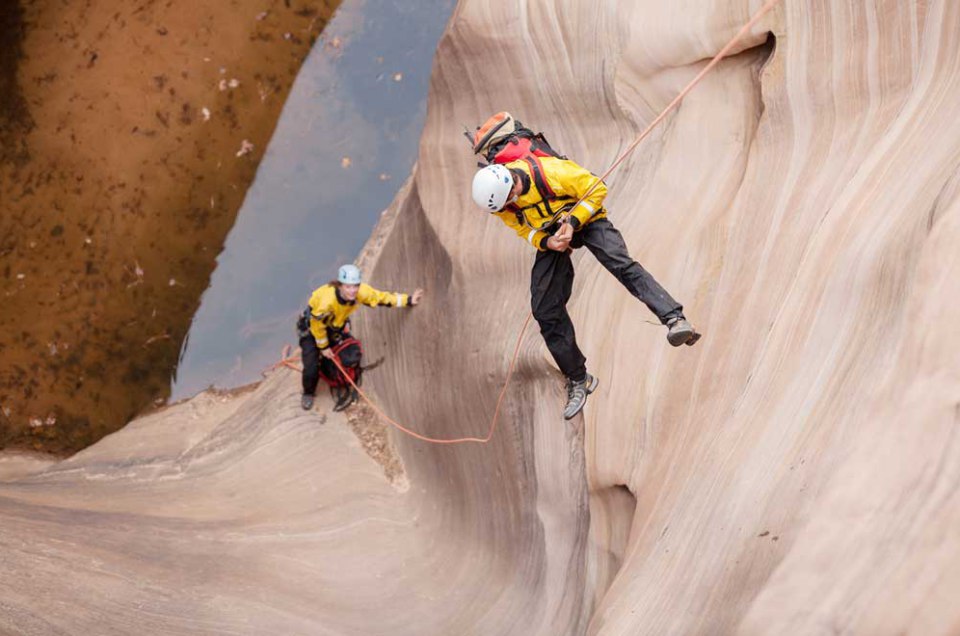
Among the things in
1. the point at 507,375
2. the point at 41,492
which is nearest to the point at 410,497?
the point at 507,375

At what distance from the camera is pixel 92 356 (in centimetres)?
869

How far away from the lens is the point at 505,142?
4.79m

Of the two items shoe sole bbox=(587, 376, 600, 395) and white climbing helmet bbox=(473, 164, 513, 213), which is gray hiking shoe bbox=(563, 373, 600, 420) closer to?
shoe sole bbox=(587, 376, 600, 395)

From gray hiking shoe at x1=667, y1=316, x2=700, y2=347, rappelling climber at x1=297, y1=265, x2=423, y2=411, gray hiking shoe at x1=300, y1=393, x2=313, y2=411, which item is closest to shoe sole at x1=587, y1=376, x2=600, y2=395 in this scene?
gray hiking shoe at x1=667, y1=316, x2=700, y2=347

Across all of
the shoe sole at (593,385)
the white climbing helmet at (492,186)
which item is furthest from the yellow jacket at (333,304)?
the white climbing helmet at (492,186)

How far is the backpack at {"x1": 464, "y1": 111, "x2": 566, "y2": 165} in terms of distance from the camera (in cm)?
469

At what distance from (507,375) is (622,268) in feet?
5.80

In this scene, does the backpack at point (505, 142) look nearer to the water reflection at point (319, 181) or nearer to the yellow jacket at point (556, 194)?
the yellow jacket at point (556, 194)

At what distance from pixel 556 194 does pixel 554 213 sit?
0.10 meters

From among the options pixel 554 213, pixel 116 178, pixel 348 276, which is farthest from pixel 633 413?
pixel 116 178

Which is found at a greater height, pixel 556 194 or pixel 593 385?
pixel 556 194

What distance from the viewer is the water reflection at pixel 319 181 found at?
8.77 m

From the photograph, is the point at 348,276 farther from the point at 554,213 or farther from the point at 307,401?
the point at 554,213

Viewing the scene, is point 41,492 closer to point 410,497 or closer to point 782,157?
point 410,497
